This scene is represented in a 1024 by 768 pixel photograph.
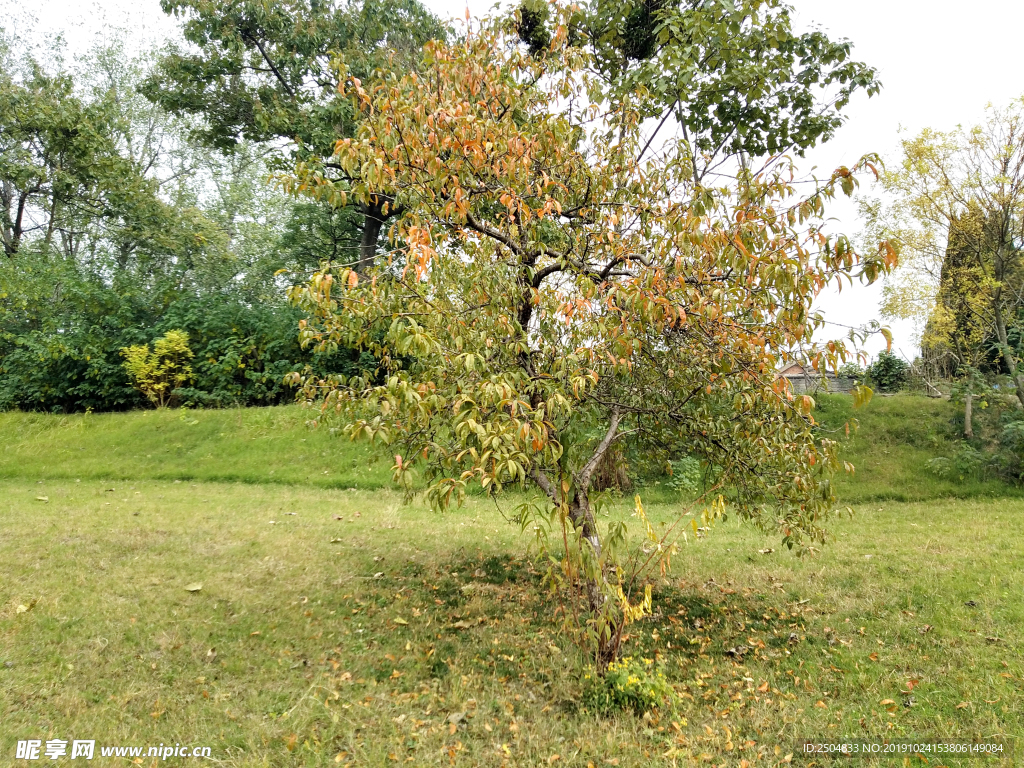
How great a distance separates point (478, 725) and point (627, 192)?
12.4ft

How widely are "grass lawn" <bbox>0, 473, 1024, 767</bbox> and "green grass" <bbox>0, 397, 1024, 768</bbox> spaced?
2 cm

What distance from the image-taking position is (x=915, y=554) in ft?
22.5

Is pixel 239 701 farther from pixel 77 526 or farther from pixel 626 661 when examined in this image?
pixel 77 526

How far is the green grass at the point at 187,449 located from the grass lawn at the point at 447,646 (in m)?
3.41

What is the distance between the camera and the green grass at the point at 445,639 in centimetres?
326

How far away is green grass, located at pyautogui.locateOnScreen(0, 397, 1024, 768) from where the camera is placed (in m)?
3.26

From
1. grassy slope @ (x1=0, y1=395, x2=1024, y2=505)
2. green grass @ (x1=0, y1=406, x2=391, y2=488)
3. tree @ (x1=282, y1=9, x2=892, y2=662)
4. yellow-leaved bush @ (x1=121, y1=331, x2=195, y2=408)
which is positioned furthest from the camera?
yellow-leaved bush @ (x1=121, y1=331, x2=195, y2=408)

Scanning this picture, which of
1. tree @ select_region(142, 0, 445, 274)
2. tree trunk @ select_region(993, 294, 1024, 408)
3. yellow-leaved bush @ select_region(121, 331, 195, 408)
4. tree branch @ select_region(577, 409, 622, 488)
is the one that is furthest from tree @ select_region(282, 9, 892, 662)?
yellow-leaved bush @ select_region(121, 331, 195, 408)

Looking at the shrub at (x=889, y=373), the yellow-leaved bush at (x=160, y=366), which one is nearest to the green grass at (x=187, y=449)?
the yellow-leaved bush at (x=160, y=366)

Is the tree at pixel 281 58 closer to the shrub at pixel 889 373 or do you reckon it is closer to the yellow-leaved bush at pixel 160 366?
the yellow-leaved bush at pixel 160 366

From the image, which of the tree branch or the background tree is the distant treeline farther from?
the tree branch

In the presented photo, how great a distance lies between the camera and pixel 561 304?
3.81 m

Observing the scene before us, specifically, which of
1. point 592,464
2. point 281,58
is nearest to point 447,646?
point 592,464

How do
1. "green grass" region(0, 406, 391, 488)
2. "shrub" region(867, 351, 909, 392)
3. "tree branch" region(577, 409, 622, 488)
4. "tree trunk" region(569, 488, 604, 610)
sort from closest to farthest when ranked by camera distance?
1. "tree trunk" region(569, 488, 604, 610)
2. "tree branch" region(577, 409, 622, 488)
3. "green grass" region(0, 406, 391, 488)
4. "shrub" region(867, 351, 909, 392)
